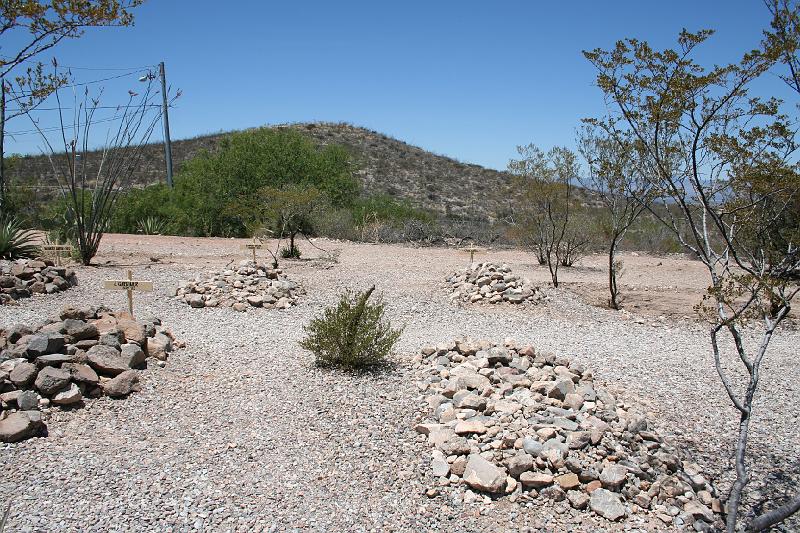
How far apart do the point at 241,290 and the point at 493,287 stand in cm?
460

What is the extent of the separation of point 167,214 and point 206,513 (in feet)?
74.0

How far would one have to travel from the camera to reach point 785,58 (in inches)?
169

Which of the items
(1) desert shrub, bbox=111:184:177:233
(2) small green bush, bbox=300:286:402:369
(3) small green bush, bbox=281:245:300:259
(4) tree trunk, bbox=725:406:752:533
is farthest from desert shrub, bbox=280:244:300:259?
(4) tree trunk, bbox=725:406:752:533

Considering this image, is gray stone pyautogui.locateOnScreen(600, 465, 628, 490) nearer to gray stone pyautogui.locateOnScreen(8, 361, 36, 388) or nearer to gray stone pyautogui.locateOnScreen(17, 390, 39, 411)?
gray stone pyautogui.locateOnScreen(17, 390, 39, 411)

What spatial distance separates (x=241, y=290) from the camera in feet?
36.0

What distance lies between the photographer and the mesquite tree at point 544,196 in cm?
1669

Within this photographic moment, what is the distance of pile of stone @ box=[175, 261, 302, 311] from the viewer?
1059cm

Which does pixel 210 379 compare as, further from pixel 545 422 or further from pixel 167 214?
pixel 167 214

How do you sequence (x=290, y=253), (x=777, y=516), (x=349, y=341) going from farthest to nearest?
(x=290, y=253) → (x=349, y=341) → (x=777, y=516)

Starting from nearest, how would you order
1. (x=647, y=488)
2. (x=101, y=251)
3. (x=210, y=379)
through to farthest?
(x=647, y=488) < (x=210, y=379) < (x=101, y=251)

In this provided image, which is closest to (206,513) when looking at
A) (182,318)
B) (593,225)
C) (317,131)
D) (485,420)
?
(485,420)

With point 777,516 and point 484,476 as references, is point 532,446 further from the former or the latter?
point 777,516

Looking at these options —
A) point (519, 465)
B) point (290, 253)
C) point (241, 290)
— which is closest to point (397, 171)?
point (290, 253)

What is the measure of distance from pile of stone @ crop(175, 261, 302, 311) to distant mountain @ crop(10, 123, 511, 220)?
27.2m
